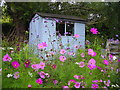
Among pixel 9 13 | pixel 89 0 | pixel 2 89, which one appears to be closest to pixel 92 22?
pixel 89 0

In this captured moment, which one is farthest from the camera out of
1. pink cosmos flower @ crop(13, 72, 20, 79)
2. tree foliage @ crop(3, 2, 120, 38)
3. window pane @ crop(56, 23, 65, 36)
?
tree foliage @ crop(3, 2, 120, 38)

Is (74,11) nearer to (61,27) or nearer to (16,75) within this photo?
(61,27)

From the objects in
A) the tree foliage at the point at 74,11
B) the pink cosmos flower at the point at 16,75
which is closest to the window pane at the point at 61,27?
the tree foliage at the point at 74,11

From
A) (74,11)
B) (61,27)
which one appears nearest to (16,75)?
(61,27)

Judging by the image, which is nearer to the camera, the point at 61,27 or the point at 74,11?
the point at 61,27

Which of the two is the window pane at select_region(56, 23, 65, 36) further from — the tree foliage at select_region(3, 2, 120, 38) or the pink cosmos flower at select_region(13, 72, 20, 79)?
the pink cosmos flower at select_region(13, 72, 20, 79)

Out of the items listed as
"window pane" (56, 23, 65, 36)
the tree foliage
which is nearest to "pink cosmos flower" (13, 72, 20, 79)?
"window pane" (56, 23, 65, 36)

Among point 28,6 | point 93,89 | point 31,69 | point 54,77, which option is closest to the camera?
point 93,89

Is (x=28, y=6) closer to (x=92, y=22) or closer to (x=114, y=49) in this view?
(x=92, y=22)

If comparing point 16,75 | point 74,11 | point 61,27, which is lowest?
point 16,75

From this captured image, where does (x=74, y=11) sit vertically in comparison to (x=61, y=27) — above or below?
above

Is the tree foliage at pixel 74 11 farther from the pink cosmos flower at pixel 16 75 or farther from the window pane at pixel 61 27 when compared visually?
the pink cosmos flower at pixel 16 75

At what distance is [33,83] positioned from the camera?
220 centimetres

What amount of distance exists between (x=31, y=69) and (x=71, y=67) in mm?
633
